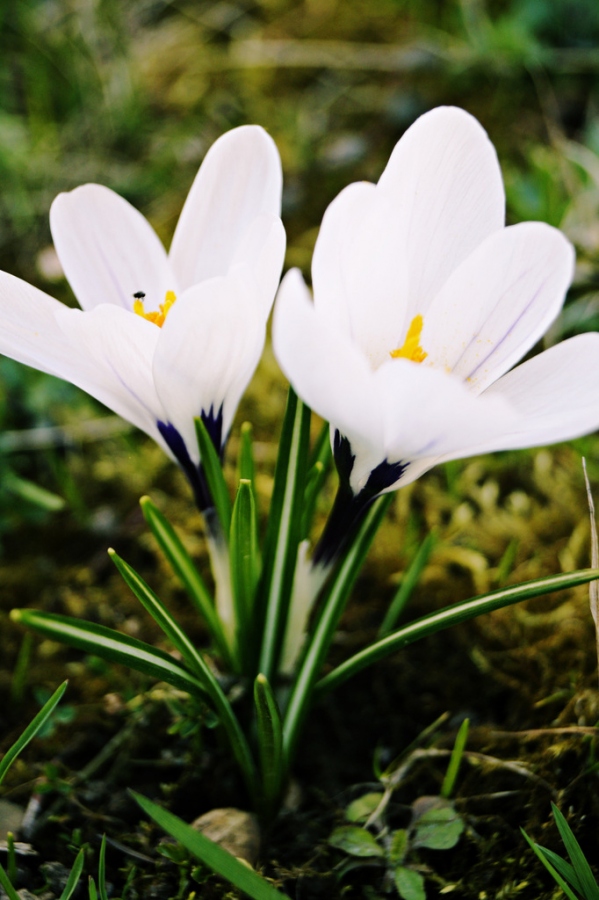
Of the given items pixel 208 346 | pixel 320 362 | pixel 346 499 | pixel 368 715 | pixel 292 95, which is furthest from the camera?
pixel 292 95

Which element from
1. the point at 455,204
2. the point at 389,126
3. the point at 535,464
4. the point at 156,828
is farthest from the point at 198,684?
the point at 389,126

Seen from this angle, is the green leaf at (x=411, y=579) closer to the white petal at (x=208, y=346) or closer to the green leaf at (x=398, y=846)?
the green leaf at (x=398, y=846)

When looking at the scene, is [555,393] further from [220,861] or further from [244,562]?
[220,861]

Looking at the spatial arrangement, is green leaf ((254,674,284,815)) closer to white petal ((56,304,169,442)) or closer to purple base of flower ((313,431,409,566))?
purple base of flower ((313,431,409,566))

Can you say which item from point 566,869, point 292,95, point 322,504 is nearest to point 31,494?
point 322,504

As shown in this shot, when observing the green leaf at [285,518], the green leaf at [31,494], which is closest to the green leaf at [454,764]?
the green leaf at [285,518]

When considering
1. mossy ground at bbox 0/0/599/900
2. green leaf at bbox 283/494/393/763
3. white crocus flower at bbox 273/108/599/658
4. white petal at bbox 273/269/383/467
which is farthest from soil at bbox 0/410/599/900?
white petal at bbox 273/269/383/467
